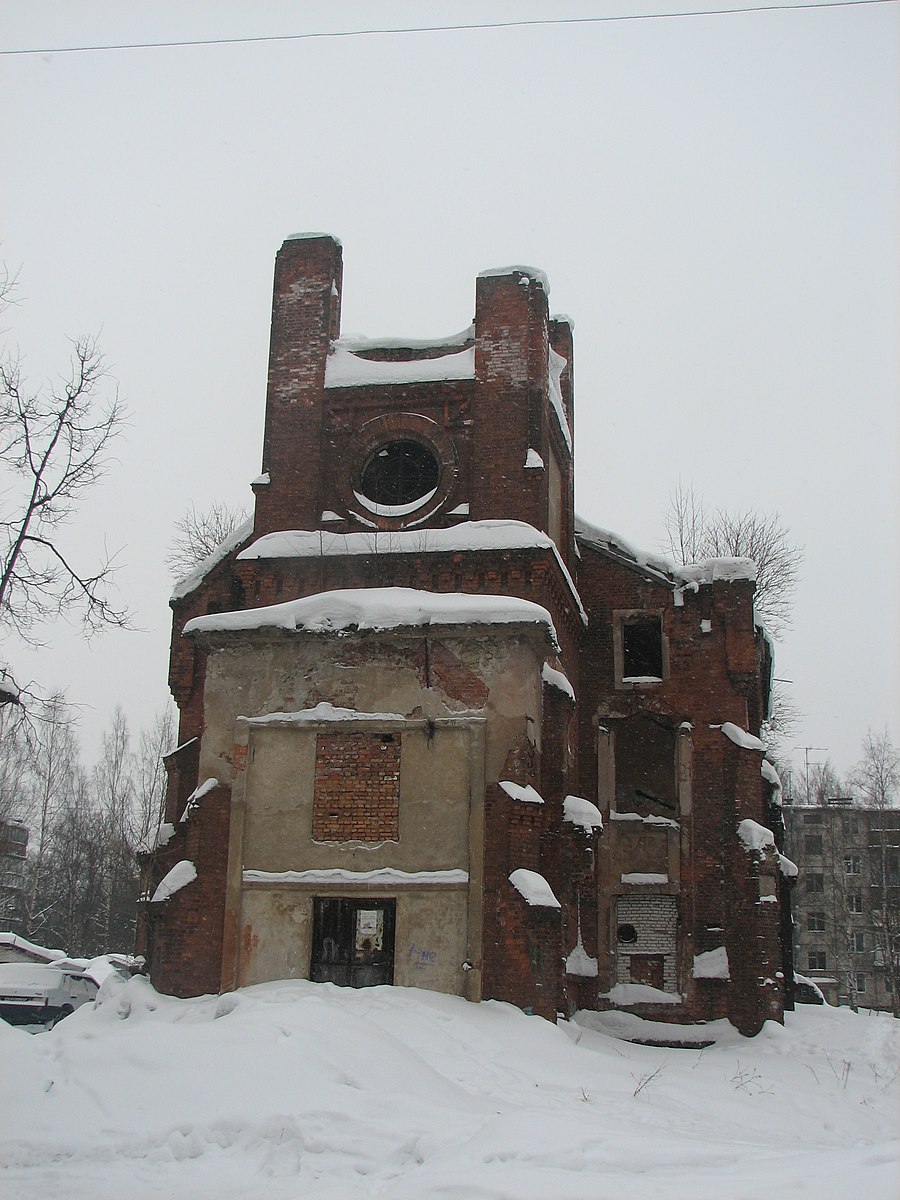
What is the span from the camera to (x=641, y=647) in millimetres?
19906

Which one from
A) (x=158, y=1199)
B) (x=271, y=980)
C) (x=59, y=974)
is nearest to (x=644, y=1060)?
(x=271, y=980)

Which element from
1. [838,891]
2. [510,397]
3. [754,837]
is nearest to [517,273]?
[510,397]

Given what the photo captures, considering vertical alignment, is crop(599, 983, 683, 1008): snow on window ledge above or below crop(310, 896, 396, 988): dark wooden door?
below

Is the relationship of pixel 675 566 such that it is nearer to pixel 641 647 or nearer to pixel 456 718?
pixel 641 647

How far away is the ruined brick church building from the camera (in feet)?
45.8

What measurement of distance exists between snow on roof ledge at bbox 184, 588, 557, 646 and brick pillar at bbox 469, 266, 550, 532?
2.30 metres

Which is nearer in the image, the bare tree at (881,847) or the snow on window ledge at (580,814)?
the snow on window ledge at (580,814)

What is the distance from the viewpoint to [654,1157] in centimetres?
698

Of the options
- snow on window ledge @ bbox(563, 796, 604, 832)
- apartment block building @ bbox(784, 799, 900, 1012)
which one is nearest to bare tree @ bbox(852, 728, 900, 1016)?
apartment block building @ bbox(784, 799, 900, 1012)

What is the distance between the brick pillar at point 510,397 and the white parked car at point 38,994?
32.7ft

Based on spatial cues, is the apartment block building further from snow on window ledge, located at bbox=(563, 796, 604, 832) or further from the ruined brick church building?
snow on window ledge, located at bbox=(563, 796, 604, 832)

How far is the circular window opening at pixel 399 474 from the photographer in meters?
18.0

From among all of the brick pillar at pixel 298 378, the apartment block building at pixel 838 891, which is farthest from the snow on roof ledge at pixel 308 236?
the apartment block building at pixel 838 891

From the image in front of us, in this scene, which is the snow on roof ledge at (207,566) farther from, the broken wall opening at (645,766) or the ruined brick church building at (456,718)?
the broken wall opening at (645,766)
